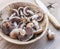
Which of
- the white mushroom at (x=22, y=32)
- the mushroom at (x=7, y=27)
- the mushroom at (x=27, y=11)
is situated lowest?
the white mushroom at (x=22, y=32)

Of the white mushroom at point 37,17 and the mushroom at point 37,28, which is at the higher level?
the white mushroom at point 37,17

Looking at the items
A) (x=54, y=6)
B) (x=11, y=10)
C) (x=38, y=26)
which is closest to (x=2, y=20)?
(x=11, y=10)

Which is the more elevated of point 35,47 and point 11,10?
point 11,10

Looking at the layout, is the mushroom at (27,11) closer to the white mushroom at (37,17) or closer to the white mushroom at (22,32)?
the white mushroom at (37,17)

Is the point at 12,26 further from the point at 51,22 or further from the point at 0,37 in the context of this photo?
the point at 51,22

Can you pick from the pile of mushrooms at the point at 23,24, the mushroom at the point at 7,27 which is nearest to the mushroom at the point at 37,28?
the pile of mushrooms at the point at 23,24

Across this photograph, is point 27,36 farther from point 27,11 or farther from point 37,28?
point 27,11

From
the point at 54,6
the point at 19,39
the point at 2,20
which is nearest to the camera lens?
the point at 19,39

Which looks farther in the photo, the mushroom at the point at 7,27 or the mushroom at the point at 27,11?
the mushroom at the point at 27,11
